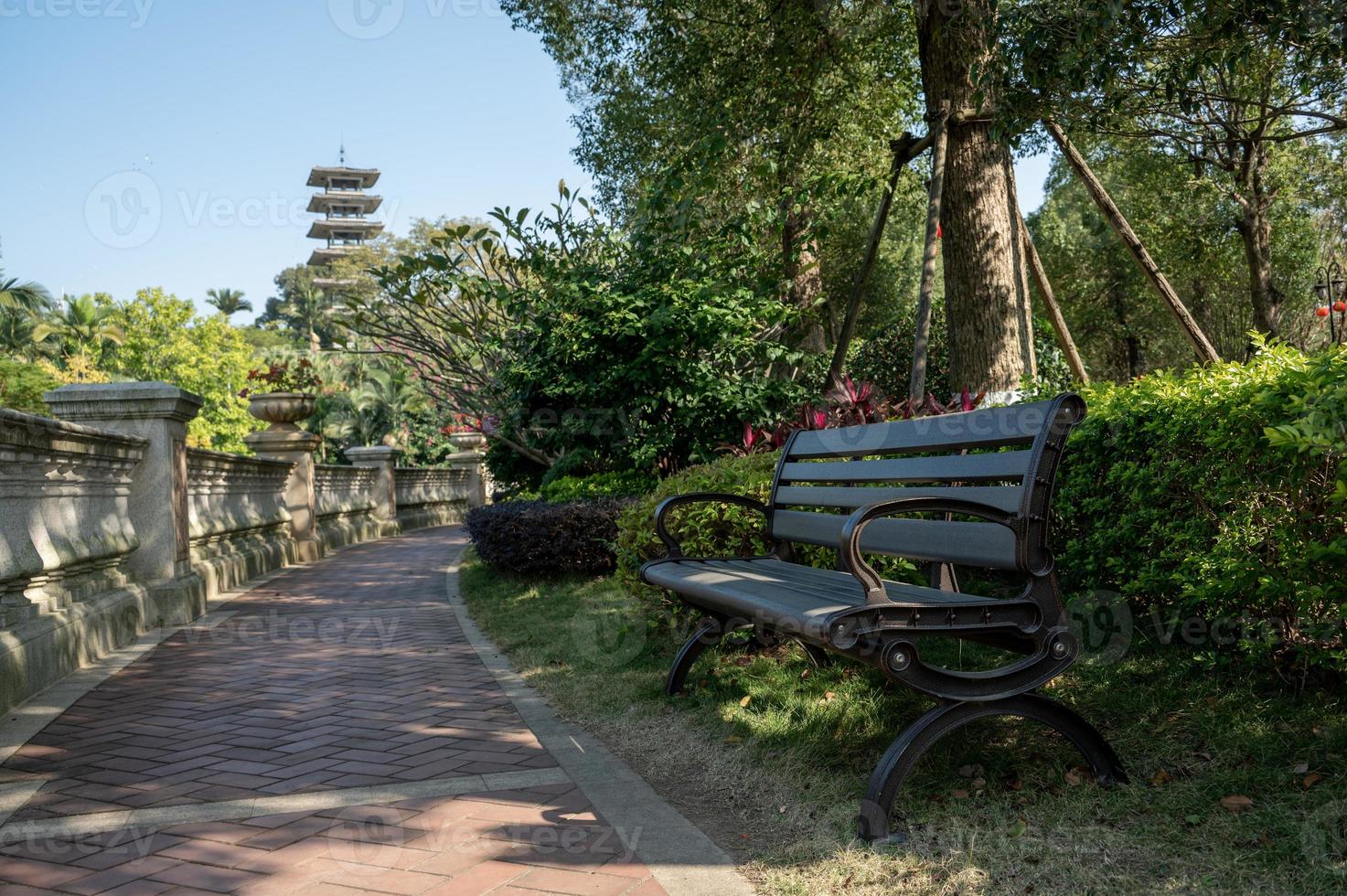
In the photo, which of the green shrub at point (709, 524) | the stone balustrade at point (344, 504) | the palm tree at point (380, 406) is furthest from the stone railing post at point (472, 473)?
the green shrub at point (709, 524)

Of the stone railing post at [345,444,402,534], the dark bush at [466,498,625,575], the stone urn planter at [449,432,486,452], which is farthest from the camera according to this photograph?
the stone urn planter at [449,432,486,452]

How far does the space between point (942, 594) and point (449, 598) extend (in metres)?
6.84

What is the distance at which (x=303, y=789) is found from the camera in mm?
3805

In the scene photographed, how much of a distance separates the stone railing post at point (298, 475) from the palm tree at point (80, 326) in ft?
116

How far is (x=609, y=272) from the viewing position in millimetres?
10141

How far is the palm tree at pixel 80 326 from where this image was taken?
Answer: 45.2 metres

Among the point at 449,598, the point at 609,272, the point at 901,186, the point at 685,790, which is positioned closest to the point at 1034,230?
the point at 901,186

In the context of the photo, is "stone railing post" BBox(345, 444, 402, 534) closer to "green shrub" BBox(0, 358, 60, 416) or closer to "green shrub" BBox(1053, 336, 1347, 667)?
"green shrub" BBox(1053, 336, 1347, 667)

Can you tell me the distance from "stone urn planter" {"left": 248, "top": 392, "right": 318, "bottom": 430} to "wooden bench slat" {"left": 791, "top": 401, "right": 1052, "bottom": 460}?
36.0 feet

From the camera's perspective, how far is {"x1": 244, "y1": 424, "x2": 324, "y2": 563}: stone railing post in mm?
14250

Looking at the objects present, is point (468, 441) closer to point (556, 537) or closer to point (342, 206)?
point (556, 537)

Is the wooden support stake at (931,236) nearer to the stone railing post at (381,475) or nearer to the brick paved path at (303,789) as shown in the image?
the brick paved path at (303,789)

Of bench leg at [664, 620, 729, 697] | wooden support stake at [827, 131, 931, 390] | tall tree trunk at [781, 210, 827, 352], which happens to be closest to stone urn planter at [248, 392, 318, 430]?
tall tree trunk at [781, 210, 827, 352]

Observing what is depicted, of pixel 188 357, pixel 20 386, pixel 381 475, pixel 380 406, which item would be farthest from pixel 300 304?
pixel 381 475
